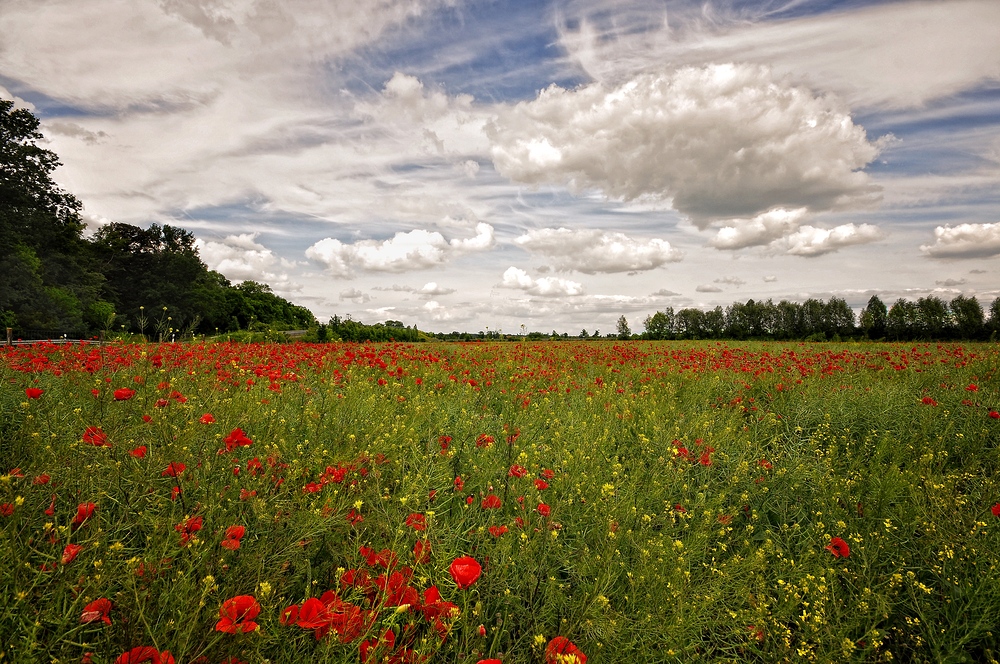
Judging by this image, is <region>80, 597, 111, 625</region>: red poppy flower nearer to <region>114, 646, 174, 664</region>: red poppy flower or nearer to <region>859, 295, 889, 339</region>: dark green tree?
<region>114, 646, 174, 664</region>: red poppy flower

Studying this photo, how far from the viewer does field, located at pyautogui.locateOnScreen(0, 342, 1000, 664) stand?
5.16 ft

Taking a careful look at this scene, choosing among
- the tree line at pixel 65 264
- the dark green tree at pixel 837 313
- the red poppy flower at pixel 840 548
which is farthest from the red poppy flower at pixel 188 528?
the dark green tree at pixel 837 313

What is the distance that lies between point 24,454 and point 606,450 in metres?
4.17

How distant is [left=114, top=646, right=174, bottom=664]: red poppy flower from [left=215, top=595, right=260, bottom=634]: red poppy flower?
0.40 ft

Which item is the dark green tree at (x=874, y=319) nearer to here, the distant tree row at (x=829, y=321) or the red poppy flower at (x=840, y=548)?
the distant tree row at (x=829, y=321)

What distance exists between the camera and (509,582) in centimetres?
227

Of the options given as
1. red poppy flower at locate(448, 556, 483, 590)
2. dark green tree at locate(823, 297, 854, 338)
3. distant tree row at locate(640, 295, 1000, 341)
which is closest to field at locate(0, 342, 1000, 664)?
red poppy flower at locate(448, 556, 483, 590)

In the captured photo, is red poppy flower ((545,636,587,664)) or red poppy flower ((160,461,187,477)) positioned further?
red poppy flower ((160,461,187,477))

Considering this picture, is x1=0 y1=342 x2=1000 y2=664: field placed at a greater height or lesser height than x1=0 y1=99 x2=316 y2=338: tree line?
lesser

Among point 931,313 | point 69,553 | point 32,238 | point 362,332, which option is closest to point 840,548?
point 69,553

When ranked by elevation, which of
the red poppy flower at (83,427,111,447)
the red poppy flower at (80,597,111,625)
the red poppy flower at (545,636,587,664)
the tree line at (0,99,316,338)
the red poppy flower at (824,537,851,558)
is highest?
the tree line at (0,99,316,338)

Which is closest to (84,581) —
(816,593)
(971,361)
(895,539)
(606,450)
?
(816,593)

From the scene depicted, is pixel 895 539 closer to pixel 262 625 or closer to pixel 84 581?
pixel 262 625

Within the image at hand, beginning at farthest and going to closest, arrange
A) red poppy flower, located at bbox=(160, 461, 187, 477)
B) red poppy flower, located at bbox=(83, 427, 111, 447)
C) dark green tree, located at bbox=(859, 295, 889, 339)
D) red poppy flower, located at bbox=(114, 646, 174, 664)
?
dark green tree, located at bbox=(859, 295, 889, 339)
red poppy flower, located at bbox=(83, 427, 111, 447)
red poppy flower, located at bbox=(160, 461, 187, 477)
red poppy flower, located at bbox=(114, 646, 174, 664)
